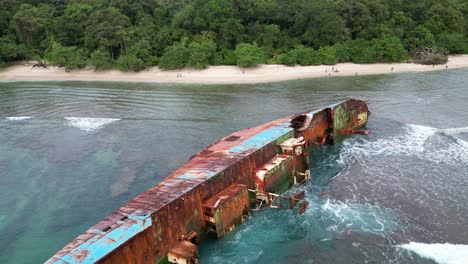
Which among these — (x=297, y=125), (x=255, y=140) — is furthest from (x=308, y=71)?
(x=255, y=140)

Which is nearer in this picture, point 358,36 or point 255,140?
point 255,140

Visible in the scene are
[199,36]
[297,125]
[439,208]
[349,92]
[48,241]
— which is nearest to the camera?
[48,241]

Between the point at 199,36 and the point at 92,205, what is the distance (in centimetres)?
4615

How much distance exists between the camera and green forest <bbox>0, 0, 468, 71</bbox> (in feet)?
204

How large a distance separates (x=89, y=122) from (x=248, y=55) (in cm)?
2806

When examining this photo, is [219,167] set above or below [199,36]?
below

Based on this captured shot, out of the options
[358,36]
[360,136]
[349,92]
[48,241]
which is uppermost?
[358,36]

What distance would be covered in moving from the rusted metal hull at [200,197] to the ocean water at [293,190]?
148 centimetres

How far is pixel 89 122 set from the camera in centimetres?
4019

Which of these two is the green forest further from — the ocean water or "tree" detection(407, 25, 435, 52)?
the ocean water

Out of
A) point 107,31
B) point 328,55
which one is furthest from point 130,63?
point 328,55

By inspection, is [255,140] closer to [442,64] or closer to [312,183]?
[312,183]

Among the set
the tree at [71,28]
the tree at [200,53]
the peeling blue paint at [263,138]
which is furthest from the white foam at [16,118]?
the tree at [71,28]

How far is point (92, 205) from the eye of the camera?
24.1 metres
